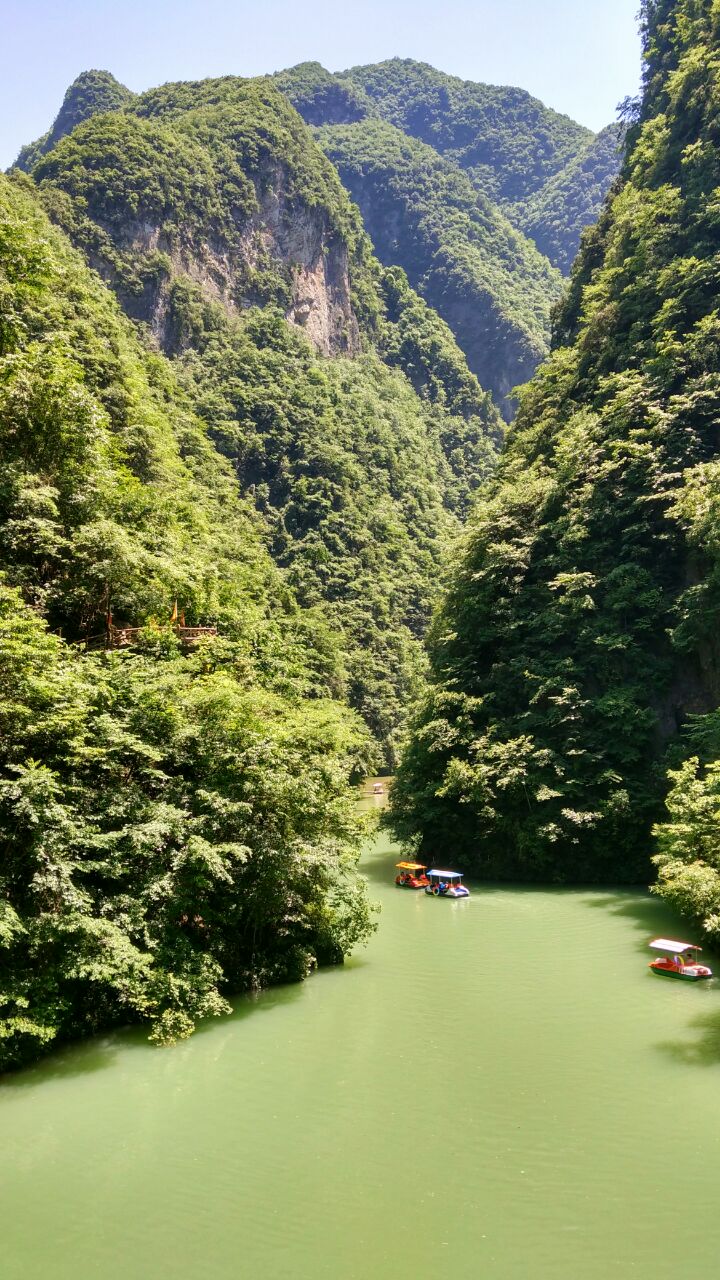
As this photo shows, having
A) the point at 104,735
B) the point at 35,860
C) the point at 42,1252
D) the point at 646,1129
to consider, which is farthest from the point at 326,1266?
the point at 104,735

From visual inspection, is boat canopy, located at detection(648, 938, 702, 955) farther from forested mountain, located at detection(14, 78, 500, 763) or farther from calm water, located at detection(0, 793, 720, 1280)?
forested mountain, located at detection(14, 78, 500, 763)

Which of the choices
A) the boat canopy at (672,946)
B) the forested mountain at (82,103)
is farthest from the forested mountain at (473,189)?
the boat canopy at (672,946)

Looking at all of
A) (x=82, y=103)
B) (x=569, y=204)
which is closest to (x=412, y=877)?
(x=82, y=103)

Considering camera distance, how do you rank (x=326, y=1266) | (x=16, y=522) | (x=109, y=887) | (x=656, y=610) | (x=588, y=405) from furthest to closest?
(x=588, y=405) → (x=656, y=610) → (x=16, y=522) → (x=109, y=887) → (x=326, y=1266)

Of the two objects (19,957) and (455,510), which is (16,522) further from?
(455,510)

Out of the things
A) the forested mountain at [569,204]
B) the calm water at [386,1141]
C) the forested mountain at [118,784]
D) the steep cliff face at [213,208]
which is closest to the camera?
the calm water at [386,1141]

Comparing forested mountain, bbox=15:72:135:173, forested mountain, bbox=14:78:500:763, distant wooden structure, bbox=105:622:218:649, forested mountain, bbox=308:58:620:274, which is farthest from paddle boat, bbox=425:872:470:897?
forested mountain, bbox=308:58:620:274

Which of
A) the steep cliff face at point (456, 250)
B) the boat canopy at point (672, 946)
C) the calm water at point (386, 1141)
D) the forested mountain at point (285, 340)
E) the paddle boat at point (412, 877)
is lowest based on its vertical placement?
the calm water at point (386, 1141)

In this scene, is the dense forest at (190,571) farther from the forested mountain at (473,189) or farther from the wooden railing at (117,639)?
the forested mountain at (473,189)
